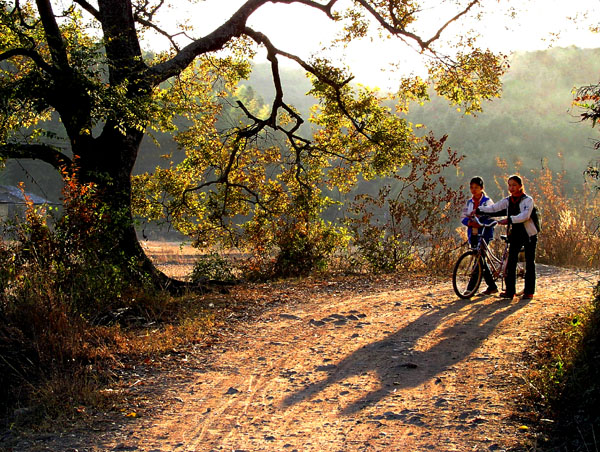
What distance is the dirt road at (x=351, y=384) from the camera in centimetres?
438

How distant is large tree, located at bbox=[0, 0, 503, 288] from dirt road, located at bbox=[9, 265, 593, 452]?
298 centimetres

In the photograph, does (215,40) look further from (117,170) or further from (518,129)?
(518,129)

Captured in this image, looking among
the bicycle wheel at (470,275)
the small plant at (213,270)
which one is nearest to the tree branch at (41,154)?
the small plant at (213,270)

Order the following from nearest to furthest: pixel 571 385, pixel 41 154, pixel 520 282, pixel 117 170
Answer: pixel 571 385 < pixel 41 154 < pixel 117 170 < pixel 520 282

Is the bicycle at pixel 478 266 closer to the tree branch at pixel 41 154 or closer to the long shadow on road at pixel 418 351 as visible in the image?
the long shadow on road at pixel 418 351

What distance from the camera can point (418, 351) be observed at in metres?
6.43

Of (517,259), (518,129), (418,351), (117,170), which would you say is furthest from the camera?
(518,129)

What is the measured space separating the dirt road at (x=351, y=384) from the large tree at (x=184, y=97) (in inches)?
117

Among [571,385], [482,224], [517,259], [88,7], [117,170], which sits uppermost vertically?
[88,7]

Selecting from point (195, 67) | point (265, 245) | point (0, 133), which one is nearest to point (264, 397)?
point (0, 133)

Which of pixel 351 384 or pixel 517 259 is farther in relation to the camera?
pixel 517 259

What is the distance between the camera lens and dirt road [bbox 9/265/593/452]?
4379 mm

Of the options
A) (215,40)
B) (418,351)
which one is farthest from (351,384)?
(215,40)

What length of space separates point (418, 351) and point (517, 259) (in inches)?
130
